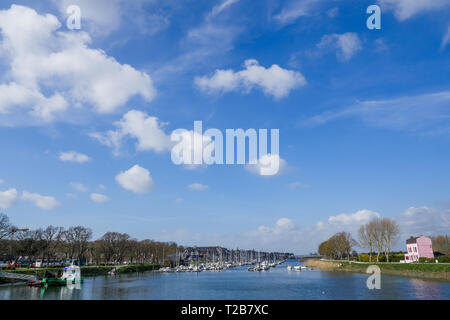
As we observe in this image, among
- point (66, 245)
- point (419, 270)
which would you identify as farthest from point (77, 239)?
point (419, 270)

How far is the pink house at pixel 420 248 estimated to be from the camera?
296 feet

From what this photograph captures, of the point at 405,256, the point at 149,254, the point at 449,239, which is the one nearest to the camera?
the point at 405,256

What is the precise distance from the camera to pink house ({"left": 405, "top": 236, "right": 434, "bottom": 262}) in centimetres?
9019

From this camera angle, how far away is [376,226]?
100 meters

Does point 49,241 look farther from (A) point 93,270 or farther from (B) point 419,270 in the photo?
(B) point 419,270

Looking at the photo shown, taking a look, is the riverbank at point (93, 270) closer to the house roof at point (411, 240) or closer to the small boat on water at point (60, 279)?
the small boat on water at point (60, 279)

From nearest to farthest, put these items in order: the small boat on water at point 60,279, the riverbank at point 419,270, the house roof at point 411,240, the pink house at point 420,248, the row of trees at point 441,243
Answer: the small boat on water at point 60,279 → the riverbank at point 419,270 → the pink house at point 420,248 → the house roof at point 411,240 → the row of trees at point 441,243

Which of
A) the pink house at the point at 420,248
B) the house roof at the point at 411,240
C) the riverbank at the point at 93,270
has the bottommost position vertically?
the riverbank at the point at 93,270

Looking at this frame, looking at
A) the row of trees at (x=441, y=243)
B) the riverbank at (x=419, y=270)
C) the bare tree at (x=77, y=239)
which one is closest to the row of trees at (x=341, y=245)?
the row of trees at (x=441, y=243)

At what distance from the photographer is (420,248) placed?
9100 centimetres
